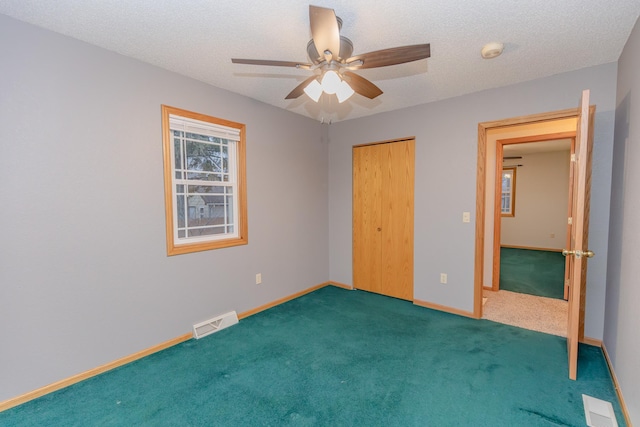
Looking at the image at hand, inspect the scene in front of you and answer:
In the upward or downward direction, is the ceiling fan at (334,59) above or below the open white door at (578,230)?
above

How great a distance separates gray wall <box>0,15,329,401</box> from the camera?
1.82m

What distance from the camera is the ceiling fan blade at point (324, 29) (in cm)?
132

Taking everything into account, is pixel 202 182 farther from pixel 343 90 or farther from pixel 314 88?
pixel 343 90

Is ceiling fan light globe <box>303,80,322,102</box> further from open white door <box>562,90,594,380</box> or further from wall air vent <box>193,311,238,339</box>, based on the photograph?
wall air vent <box>193,311,238,339</box>

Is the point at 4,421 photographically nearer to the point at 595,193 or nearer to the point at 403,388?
the point at 403,388

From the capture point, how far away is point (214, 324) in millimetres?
2865

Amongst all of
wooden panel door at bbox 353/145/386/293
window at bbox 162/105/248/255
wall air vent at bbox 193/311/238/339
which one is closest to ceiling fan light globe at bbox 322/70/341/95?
window at bbox 162/105/248/255

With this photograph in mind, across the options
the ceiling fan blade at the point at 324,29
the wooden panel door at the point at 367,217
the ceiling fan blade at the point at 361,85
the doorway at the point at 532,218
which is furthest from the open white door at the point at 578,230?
the wooden panel door at the point at 367,217

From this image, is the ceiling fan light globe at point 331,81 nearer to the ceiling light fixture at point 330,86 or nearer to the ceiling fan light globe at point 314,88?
the ceiling light fixture at point 330,86

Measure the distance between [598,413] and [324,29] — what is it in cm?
268

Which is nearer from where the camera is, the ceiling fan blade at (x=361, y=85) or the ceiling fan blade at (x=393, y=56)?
the ceiling fan blade at (x=393, y=56)

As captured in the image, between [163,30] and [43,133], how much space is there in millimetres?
1052

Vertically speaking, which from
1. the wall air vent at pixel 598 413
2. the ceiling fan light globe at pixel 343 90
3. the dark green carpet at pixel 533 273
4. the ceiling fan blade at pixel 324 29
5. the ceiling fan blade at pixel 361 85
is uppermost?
the ceiling fan blade at pixel 324 29

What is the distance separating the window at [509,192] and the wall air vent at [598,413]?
6.61m
